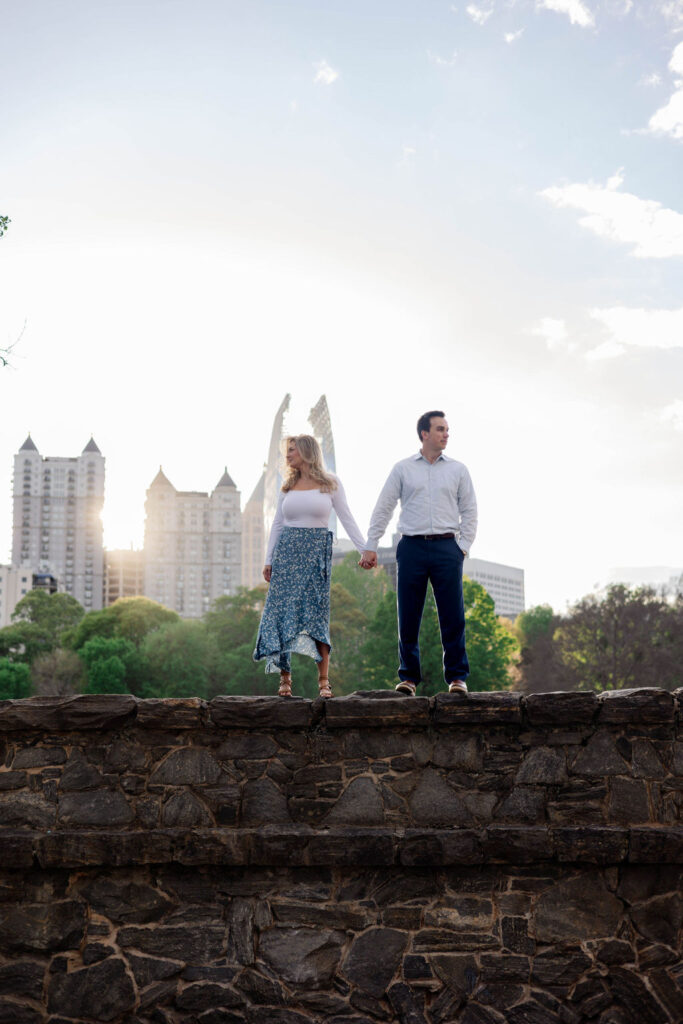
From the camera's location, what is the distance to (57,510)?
135375 mm

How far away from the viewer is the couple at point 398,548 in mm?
7207

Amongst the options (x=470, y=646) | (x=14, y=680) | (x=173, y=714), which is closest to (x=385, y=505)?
(x=173, y=714)

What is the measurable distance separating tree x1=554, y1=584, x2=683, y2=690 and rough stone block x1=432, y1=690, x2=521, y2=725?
112 ft

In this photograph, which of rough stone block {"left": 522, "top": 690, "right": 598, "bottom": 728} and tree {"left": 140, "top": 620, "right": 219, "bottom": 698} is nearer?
rough stone block {"left": 522, "top": 690, "right": 598, "bottom": 728}

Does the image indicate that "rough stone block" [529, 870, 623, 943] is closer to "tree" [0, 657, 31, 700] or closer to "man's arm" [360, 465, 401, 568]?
"man's arm" [360, 465, 401, 568]

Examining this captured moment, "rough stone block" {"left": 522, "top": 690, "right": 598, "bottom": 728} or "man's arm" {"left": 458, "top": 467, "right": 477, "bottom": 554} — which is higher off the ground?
"man's arm" {"left": 458, "top": 467, "right": 477, "bottom": 554}

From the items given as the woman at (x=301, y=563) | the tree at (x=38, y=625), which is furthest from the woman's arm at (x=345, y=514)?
the tree at (x=38, y=625)

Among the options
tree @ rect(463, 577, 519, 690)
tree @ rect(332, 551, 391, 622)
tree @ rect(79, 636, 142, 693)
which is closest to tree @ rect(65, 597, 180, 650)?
tree @ rect(79, 636, 142, 693)

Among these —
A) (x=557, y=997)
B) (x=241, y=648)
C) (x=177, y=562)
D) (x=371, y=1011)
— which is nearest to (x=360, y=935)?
(x=371, y=1011)

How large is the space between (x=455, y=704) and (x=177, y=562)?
139 m

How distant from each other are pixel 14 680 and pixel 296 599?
41005 mm

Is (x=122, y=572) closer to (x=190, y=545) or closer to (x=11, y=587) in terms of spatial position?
(x=190, y=545)

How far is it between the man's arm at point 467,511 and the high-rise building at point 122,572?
466 feet

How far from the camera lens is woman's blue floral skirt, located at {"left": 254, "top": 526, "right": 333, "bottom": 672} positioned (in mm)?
7355
